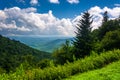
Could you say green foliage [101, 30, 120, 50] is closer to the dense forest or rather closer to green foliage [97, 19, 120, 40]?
the dense forest

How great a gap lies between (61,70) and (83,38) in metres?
54.6

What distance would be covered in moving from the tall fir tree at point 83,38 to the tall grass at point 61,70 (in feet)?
127

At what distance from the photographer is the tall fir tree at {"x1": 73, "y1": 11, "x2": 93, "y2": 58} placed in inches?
2680

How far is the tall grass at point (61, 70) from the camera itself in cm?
1977

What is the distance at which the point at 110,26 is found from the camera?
291 ft

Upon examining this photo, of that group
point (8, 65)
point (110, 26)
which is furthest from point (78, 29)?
point (8, 65)

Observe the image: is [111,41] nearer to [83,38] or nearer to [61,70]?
[83,38]

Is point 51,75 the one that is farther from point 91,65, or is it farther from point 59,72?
point 91,65

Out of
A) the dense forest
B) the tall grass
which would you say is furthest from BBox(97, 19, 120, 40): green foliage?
the tall grass

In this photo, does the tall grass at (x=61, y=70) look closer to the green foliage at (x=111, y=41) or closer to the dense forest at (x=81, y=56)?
the dense forest at (x=81, y=56)

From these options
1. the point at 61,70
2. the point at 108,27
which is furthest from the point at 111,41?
the point at 61,70

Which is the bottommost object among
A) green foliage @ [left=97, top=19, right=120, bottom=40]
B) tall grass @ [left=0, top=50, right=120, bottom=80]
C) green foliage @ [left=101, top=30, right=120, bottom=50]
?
tall grass @ [left=0, top=50, right=120, bottom=80]

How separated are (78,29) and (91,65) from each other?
186ft

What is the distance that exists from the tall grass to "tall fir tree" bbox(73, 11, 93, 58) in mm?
38567
